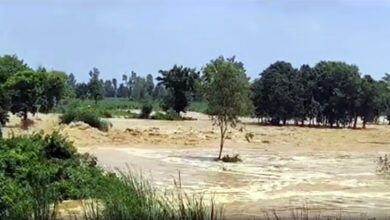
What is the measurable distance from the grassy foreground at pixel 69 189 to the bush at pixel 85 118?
26.2 m

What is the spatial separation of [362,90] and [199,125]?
20.1 metres

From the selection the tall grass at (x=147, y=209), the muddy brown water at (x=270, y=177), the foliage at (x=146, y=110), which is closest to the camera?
the tall grass at (x=147, y=209)

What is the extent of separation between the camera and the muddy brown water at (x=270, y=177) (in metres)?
20.8

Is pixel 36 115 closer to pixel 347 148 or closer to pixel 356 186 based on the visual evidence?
pixel 347 148

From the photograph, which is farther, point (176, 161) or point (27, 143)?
point (176, 161)

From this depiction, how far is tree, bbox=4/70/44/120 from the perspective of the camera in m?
51.3

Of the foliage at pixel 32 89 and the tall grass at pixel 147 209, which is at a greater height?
the foliage at pixel 32 89

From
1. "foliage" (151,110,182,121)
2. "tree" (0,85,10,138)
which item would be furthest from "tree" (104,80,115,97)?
"tree" (0,85,10,138)

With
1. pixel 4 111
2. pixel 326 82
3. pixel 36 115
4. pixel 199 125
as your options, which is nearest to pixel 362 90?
pixel 326 82

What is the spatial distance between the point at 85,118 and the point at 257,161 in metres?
19.1

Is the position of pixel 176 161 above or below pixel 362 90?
below

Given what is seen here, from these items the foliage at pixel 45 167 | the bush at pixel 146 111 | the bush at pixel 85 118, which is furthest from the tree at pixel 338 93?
the foliage at pixel 45 167

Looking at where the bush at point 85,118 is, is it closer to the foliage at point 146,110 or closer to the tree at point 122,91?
the foliage at point 146,110

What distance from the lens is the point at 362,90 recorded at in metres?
74.2
